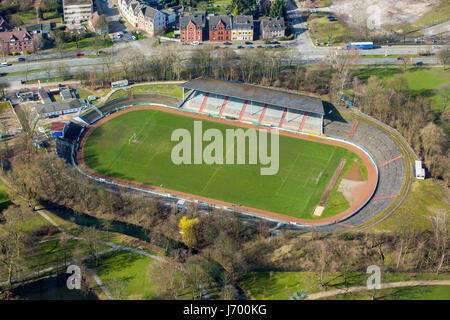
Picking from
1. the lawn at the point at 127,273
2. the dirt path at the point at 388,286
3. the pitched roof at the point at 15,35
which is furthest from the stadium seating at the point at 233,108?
the pitched roof at the point at 15,35

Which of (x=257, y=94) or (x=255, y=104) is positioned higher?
(x=257, y=94)

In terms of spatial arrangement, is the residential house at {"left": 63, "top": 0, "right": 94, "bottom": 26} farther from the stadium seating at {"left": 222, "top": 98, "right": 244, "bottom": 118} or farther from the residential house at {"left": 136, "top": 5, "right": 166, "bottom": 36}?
the stadium seating at {"left": 222, "top": 98, "right": 244, "bottom": 118}

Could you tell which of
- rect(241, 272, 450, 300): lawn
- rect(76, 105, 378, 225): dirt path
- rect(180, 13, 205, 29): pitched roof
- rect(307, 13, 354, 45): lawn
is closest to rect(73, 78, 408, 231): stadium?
rect(76, 105, 378, 225): dirt path

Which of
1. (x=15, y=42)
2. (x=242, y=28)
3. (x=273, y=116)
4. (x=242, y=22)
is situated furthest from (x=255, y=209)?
(x=15, y=42)

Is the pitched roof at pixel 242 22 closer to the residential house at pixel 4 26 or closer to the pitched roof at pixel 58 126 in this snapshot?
the pitched roof at pixel 58 126

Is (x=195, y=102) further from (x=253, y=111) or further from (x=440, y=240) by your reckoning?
(x=440, y=240)

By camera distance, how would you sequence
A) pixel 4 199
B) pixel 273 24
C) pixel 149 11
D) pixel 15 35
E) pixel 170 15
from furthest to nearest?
pixel 170 15
pixel 149 11
pixel 273 24
pixel 15 35
pixel 4 199

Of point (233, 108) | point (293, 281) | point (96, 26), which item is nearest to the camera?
point (293, 281)
